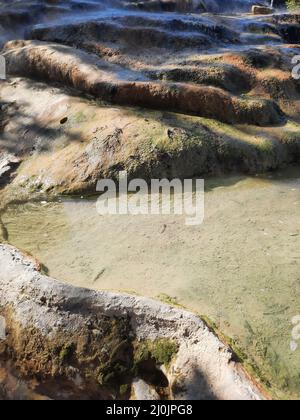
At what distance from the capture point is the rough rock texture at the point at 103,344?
3.28 meters

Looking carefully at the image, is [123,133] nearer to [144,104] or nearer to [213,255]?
[144,104]

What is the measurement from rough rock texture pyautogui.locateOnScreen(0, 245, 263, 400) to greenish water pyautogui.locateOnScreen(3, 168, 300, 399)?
0.31 metres

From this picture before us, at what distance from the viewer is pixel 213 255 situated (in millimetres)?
4445

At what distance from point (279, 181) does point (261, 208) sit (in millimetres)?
1037

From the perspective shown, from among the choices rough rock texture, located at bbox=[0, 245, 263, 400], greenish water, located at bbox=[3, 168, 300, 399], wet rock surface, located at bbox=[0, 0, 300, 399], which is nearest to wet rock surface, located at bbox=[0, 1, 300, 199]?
wet rock surface, located at bbox=[0, 0, 300, 399]

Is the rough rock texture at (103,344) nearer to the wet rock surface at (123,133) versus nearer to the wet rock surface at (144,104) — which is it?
the wet rock surface at (123,133)

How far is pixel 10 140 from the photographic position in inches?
294

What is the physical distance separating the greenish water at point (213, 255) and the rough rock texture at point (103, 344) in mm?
310

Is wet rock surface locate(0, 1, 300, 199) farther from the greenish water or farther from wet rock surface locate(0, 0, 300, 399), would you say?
the greenish water

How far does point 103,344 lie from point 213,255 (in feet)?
4.75

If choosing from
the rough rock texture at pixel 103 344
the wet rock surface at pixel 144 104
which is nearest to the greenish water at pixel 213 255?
the rough rock texture at pixel 103 344

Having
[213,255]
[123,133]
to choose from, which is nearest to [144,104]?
[123,133]

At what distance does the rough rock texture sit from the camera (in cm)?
328
